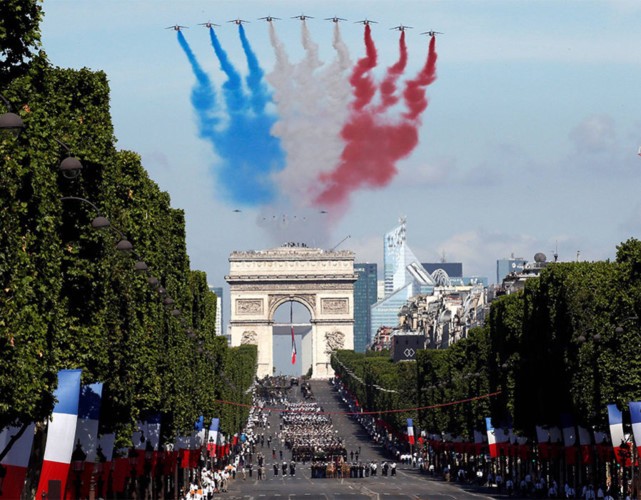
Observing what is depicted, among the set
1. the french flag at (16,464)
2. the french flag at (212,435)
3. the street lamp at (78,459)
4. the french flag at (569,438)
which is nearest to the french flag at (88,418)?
the street lamp at (78,459)

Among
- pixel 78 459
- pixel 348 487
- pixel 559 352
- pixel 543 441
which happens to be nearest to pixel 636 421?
pixel 78 459

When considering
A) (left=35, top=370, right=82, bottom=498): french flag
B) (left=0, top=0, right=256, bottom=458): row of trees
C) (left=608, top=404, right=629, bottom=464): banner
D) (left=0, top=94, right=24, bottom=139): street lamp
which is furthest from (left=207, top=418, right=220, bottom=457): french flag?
(left=0, top=94, right=24, bottom=139): street lamp

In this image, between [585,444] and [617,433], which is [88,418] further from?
[585,444]

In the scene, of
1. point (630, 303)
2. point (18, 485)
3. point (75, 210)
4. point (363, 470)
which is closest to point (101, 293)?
point (75, 210)

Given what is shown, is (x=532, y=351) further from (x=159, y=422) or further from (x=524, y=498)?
(x=159, y=422)

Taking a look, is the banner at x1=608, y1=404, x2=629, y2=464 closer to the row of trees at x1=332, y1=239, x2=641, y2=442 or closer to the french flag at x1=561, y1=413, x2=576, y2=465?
the row of trees at x1=332, y1=239, x2=641, y2=442

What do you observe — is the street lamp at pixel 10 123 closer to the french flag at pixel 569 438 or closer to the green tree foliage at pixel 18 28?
the green tree foliage at pixel 18 28
